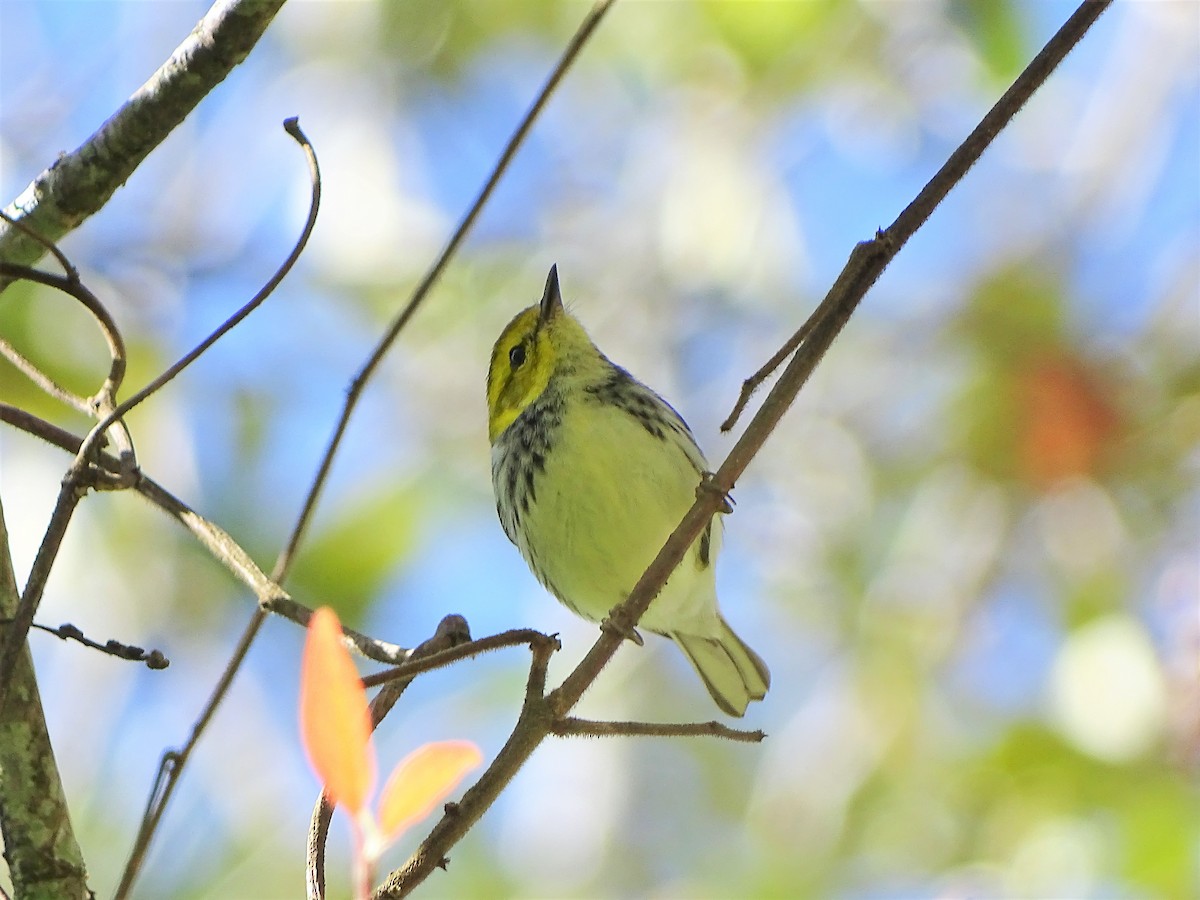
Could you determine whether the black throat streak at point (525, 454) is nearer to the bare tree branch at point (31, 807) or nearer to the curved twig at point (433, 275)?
the curved twig at point (433, 275)

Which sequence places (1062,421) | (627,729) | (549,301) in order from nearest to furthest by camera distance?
1. (627,729)
2. (549,301)
3. (1062,421)

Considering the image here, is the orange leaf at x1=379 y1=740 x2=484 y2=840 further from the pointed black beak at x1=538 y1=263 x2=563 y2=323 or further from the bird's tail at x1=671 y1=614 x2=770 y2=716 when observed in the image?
the bird's tail at x1=671 y1=614 x2=770 y2=716

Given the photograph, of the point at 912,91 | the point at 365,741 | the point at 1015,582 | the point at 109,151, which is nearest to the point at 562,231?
the point at 912,91

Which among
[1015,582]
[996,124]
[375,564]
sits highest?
[1015,582]

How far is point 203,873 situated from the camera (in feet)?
15.1

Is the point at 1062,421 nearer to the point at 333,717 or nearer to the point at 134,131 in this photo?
the point at 134,131

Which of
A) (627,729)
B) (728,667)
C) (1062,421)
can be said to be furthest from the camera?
(1062,421)

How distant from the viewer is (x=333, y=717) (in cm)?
77

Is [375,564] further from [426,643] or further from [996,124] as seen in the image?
[996,124]

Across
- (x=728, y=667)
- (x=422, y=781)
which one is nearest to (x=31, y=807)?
(x=422, y=781)

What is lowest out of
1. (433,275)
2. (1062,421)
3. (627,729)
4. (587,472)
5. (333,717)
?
(333,717)

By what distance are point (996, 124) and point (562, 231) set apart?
470cm

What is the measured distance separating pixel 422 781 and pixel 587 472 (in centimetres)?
222

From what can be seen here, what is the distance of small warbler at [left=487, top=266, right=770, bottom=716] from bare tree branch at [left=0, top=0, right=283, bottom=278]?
5.27 feet
